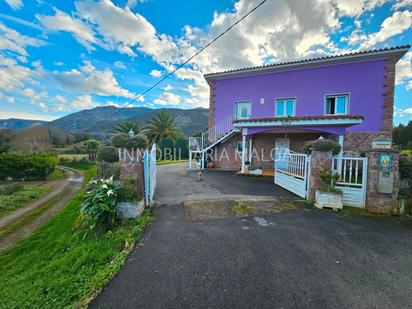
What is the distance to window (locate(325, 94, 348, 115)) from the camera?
382 inches

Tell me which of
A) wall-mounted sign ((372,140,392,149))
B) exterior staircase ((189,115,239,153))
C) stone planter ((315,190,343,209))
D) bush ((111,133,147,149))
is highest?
exterior staircase ((189,115,239,153))

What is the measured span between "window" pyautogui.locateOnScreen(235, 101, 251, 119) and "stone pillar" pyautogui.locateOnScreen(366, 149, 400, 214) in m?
8.00

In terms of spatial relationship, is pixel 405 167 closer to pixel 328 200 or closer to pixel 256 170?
pixel 328 200

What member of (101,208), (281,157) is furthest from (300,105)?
(101,208)

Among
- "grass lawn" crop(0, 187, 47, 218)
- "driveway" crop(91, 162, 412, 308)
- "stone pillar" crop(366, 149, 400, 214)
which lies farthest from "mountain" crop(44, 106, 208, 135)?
"driveway" crop(91, 162, 412, 308)

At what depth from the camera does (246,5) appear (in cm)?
512

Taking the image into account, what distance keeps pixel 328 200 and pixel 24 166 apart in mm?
25889

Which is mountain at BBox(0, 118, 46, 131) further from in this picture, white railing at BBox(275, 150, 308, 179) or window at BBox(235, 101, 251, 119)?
white railing at BBox(275, 150, 308, 179)

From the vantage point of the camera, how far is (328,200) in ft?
14.9

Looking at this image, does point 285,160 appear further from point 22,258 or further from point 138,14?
point 138,14

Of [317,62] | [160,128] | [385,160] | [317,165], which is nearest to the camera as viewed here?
[385,160]

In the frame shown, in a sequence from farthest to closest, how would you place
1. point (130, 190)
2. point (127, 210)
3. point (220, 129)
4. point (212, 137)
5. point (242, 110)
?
1. point (212, 137)
2. point (220, 129)
3. point (242, 110)
4. point (130, 190)
5. point (127, 210)

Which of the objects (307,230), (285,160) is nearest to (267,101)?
(285,160)

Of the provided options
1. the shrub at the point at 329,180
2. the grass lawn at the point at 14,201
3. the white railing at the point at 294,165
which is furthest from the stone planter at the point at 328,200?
the grass lawn at the point at 14,201
